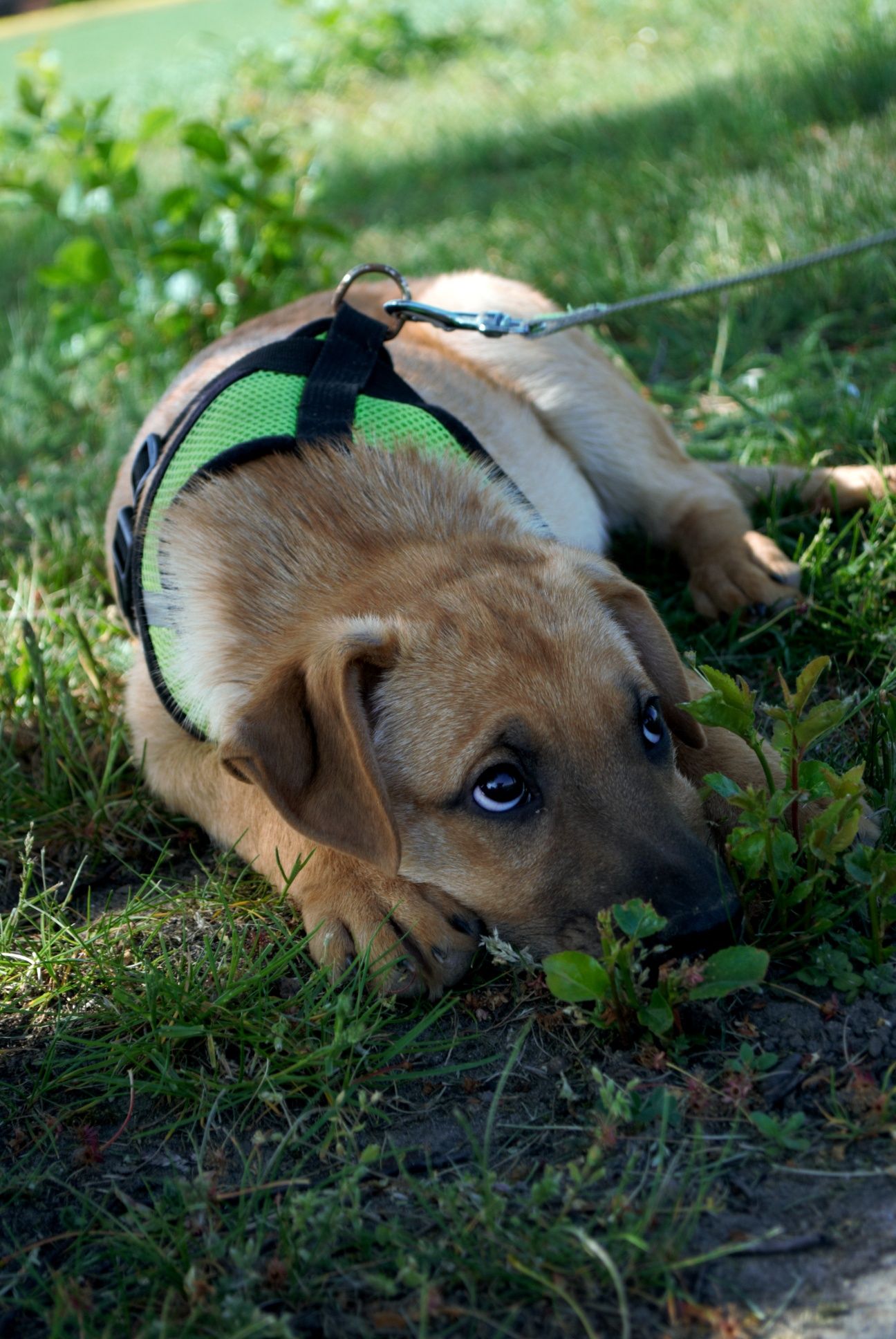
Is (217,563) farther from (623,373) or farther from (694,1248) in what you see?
(623,373)

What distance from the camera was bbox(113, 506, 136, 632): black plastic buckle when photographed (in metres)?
3.70

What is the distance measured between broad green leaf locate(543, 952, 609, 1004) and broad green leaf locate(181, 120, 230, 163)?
4.76 metres

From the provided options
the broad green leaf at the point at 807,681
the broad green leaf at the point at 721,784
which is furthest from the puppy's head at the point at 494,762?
the broad green leaf at the point at 807,681

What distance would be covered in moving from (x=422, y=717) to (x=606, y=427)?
7.17 feet

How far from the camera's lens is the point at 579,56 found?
11125 mm

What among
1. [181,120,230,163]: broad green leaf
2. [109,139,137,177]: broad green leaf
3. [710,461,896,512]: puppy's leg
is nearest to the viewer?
[710,461,896,512]: puppy's leg

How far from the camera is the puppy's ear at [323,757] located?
243 centimetres

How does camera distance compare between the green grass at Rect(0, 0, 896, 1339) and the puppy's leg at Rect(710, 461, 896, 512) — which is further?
the puppy's leg at Rect(710, 461, 896, 512)

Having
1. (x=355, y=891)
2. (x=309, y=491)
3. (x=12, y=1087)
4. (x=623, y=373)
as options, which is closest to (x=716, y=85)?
(x=623, y=373)

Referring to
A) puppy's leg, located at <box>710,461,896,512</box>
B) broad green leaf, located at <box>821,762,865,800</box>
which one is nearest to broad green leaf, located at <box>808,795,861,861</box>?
broad green leaf, located at <box>821,762,865,800</box>

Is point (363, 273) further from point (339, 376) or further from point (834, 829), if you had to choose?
point (834, 829)

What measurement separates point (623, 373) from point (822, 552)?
4.43 ft

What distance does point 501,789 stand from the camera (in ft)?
8.21

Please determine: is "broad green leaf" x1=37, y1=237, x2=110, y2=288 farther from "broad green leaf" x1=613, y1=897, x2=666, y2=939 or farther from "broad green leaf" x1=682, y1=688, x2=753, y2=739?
"broad green leaf" x1=613, y1=897, x2=666, y2=939
